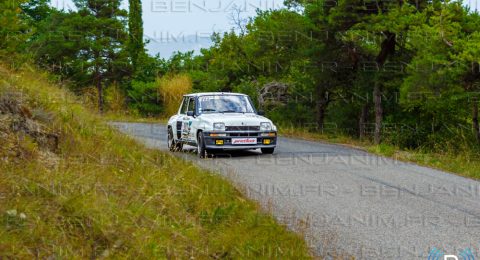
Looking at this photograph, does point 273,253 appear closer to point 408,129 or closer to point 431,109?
point 431,109

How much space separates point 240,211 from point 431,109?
16536mm

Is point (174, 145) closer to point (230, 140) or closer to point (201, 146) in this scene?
point (201, 146)

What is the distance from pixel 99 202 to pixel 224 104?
9436 mm

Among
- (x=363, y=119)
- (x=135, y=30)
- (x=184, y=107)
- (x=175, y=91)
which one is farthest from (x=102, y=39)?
(x=184, y=107)

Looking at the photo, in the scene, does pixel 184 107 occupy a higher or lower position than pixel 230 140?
higher

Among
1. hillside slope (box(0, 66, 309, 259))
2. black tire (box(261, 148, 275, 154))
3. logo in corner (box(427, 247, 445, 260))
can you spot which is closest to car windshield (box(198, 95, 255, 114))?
black tire (box(261, 148, 275, 154))

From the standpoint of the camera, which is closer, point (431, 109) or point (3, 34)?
point (431, 109)

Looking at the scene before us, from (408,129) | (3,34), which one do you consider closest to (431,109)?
(408,129)

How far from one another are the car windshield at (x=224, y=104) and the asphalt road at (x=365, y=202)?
1350 millimetres

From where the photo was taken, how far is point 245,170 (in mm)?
11711

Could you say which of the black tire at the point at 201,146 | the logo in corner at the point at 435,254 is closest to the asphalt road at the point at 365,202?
the logo in corner at the point at 435,254

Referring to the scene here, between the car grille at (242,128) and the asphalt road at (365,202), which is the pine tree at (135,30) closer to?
the asphalt road at (365,202)

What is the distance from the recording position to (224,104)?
15.1 m

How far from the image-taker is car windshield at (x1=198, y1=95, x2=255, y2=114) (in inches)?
586
